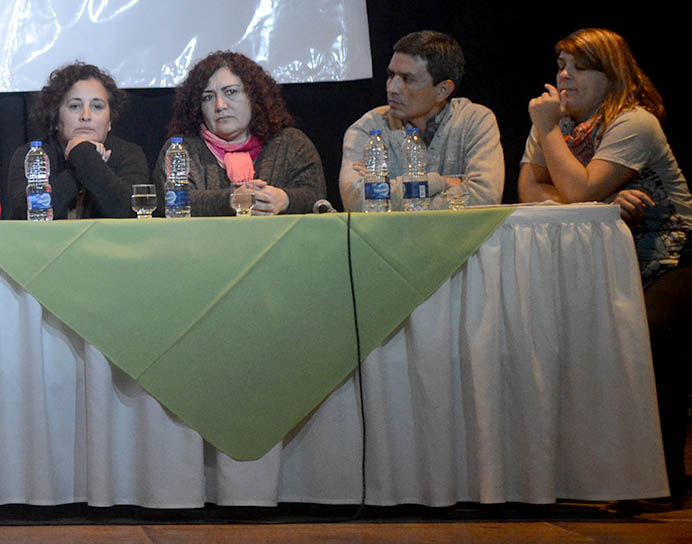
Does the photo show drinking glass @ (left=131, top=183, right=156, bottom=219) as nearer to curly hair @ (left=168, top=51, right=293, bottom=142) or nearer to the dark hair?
curly hair @ (left=168, top=51, right=293, bottom=142)

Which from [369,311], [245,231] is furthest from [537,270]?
[245,231]

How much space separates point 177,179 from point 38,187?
1.28ft

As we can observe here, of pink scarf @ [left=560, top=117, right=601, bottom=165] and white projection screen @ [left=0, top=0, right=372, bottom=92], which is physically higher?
white projection screen @ [left=0, top=0, right=372, bottom=92]

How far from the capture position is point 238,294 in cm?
199

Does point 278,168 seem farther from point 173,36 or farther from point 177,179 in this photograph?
point 173,36

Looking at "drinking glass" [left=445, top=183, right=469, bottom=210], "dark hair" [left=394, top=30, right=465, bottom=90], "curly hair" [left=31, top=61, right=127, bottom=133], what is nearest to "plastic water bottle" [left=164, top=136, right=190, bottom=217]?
"curly hair" [left=31, top=61, right=127, bottom=133]

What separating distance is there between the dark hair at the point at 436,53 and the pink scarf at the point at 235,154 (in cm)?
58

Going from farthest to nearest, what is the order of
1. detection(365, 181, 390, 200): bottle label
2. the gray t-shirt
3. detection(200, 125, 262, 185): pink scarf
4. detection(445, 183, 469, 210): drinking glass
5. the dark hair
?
the dark hair, detection(200, 125, 262, 185): pink scarf, the gray t-shirt, detection(445, 183, 469, 210): drinking glass, detection(365, 181, 390, 200): bottle label

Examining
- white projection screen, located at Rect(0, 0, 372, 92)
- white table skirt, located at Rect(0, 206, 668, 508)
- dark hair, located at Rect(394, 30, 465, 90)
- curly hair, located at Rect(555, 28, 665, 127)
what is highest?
white projection screen, located at Rect(0, 0, 372, 92)

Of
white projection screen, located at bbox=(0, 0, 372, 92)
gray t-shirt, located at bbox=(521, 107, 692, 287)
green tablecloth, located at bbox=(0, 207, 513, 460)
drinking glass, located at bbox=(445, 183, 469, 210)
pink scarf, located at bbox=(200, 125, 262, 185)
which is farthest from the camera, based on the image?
white projection screen, located at bbox=(0, 0, 372, 92)

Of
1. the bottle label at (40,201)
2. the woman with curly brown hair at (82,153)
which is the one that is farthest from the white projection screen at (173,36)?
the bottle label at (40,201)

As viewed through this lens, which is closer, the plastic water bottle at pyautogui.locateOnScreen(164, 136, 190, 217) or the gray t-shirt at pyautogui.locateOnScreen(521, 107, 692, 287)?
the plastic water bottle at pyautogui.locateOnScreen(164, 136, 190, 217)

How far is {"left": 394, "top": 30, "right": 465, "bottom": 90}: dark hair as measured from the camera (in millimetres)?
2885

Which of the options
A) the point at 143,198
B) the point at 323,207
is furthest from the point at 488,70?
the point at 143,198
